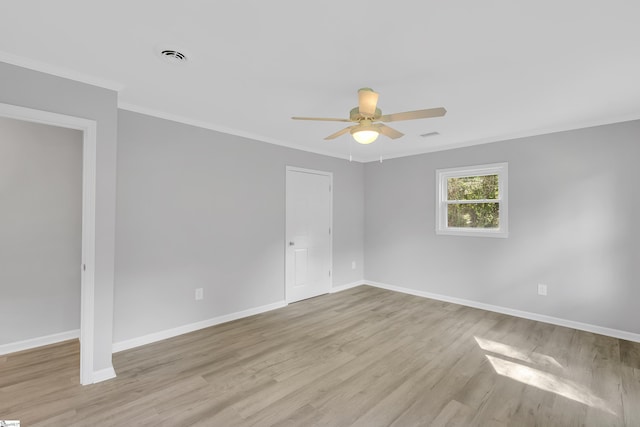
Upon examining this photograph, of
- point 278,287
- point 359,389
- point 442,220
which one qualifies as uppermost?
point 442,220

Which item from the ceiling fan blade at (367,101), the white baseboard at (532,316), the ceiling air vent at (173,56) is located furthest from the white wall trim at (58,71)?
the white baseboard at (532,316)

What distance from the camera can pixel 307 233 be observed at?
4750 millimetres

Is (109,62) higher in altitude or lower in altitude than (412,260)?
higher

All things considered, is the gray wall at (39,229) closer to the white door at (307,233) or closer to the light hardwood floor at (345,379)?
the light hardwood floor at (345,379)

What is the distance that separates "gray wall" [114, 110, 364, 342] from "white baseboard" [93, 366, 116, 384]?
539 millimetres

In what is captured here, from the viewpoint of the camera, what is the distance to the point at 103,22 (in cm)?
171

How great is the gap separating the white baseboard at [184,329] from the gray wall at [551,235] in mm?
2567

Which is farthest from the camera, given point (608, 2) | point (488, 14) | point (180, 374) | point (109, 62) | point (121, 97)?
point (121, 97)

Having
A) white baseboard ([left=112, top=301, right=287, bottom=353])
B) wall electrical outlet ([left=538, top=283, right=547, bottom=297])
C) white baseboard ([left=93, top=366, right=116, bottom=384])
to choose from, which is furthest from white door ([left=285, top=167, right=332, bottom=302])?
wall electrical outlet ([left=538, top=283, right=547, bottom=297])

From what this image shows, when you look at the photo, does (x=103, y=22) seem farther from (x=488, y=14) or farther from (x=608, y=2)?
(x=608, y=2)

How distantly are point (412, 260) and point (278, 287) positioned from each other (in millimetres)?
2286

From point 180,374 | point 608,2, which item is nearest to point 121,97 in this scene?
point 180,374

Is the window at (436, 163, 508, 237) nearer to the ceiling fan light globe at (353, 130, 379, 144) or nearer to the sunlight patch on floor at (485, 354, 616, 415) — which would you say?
the sunlight patch on floor at (485, 354, 616, 415)

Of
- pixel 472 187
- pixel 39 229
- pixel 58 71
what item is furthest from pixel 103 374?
pixel 472 187
